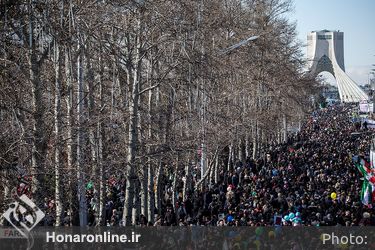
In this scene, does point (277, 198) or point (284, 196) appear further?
point (284, 196)

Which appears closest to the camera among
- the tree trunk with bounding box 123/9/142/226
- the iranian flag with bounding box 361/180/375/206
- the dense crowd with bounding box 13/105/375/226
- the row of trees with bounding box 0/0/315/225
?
the row of trees with bounding box 0/0/315/225

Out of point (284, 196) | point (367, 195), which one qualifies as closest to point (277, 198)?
point (284, 196)

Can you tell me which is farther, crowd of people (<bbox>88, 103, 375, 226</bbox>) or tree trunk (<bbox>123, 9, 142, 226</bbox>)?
crowd of people (<bbox>88, 103, 375, 226</bbox>)

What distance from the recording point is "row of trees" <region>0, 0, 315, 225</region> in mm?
11992

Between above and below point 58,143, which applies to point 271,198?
below

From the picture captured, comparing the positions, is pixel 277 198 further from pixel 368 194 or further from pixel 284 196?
pixel 368 194

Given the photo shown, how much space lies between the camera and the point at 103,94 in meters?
21.7

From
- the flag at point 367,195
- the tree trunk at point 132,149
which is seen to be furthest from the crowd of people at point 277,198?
the tree trunk at point 132,149

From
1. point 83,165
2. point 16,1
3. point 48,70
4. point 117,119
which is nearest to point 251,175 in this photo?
point 117,119

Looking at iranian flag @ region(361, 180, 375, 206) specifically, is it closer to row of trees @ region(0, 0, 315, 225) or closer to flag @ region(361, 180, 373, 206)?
flag @ region(361, 180, 373, 206)

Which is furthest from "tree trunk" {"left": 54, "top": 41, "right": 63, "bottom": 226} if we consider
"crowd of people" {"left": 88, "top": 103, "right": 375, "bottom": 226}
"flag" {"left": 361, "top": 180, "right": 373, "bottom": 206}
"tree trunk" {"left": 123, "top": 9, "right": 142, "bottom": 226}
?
"flag" {"left": 361, "top": 180, "right": 373, "bottom": 206}

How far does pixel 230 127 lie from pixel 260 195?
10.1ft

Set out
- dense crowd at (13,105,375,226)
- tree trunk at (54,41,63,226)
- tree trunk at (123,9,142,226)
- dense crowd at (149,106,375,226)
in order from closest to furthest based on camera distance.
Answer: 1. tree trunk at (54,41,63,226)
2. tree trunk at (123,9,142,226)
3. dense crowd at (13,105,375,226)
4. dense crowd at (149,106,375,226)

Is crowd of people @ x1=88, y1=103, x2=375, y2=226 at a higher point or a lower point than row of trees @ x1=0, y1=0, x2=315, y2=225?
lower
